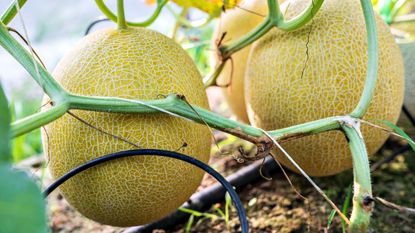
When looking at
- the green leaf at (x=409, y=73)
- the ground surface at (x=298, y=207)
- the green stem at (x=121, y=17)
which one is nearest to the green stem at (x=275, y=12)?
the green stem at (x=121, y=17)

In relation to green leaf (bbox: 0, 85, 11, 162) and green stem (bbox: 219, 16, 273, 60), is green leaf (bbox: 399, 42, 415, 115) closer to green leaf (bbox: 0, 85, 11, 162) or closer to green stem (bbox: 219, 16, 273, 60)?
green stem (bbox: 219, 16, 273, 60)

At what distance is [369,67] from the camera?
86cm

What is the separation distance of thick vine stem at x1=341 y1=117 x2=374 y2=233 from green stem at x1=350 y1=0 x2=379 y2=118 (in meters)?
0.03

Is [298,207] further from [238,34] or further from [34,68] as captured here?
[34,68]

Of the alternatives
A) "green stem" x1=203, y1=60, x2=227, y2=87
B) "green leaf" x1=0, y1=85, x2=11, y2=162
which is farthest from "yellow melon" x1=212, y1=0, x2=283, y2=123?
"green leaf" x1=0, y1=85, x2=11, y2=162

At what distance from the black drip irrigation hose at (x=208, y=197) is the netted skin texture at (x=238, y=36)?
174mm

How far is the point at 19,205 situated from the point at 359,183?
0.49 m

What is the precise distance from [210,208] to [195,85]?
461mm

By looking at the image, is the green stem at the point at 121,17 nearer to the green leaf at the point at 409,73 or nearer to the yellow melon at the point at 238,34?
the yellow melon at the point at 238,34

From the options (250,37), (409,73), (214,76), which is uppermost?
(250,37)

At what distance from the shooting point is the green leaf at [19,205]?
405 millimetres

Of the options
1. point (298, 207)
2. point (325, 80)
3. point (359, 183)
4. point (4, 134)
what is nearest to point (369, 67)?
point (325, 80)

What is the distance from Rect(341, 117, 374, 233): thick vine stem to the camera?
0.68 metres

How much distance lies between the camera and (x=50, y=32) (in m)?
2.65
